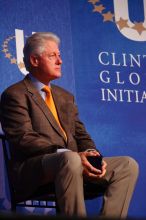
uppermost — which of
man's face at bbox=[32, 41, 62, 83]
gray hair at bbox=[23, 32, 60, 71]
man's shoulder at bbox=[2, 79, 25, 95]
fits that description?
gray hair at bbox=[23, 32, 60, 71]

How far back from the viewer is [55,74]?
8.24 ft

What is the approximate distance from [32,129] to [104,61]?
3.72 feet

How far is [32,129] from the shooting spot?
233cm

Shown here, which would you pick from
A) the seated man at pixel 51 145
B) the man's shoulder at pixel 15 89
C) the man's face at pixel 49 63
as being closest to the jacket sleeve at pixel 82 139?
the seated man at pixel 51 145

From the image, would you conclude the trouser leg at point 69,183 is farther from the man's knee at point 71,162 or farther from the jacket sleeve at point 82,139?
the jacket sleeve at point 82,139

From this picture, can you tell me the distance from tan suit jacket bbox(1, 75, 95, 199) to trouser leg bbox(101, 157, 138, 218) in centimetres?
25

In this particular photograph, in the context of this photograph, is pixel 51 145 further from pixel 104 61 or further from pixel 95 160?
pixel 104 61

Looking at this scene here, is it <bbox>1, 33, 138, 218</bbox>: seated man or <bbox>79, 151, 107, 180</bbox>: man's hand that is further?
<bbox>79, 151, 107, 180</bbox>: man's hand

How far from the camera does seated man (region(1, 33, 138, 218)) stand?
1999 mm

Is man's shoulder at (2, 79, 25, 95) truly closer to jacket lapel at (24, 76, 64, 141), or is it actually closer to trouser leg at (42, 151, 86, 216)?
jacket lapel at (24, 76, 64, 141)

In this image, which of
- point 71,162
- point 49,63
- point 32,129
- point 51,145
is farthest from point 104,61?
point 71,162

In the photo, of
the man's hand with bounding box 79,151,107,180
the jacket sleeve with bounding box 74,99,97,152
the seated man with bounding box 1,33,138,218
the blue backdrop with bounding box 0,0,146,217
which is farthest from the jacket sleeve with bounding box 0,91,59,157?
the blue backdrop with bounding box 0,0,146,217

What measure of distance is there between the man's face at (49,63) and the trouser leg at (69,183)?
0.61m

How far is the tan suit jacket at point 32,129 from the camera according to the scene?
221 cm
